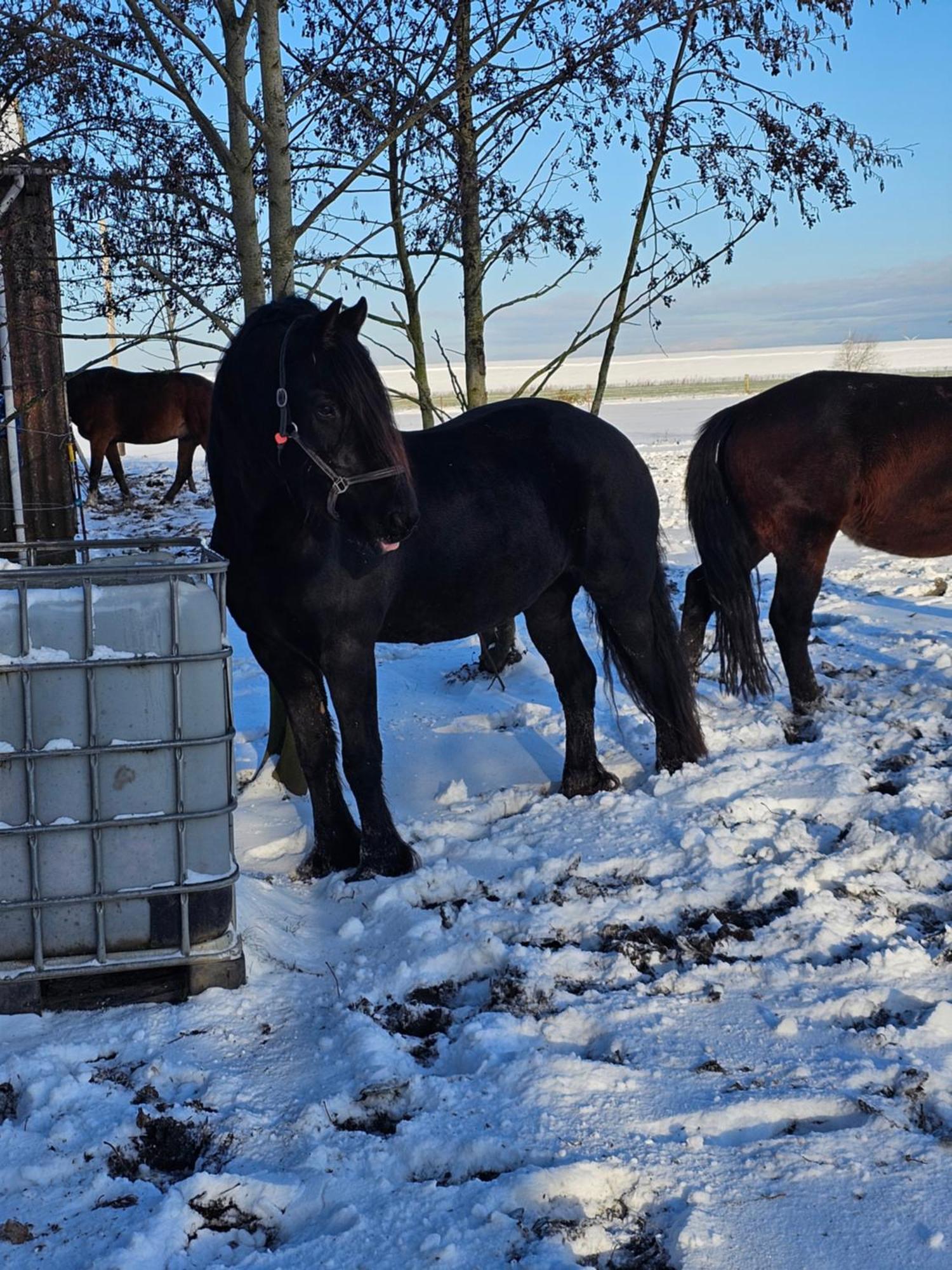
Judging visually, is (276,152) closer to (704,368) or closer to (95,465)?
(95,465)

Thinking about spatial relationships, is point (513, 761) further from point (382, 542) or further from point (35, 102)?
point (35, 102)

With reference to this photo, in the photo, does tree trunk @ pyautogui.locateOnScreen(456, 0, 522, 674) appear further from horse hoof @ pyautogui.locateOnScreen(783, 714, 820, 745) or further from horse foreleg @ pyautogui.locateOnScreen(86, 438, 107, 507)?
horse foreleg @ pyautogui.locateOnScreen(86, 438, 107, 507)

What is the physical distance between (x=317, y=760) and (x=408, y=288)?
3.47 metres

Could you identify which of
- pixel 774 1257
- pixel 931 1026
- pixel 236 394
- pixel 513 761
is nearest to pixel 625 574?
pixel 513 761

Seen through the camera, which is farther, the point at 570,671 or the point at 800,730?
the point at 800,730

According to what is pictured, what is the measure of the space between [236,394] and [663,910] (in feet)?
6.74

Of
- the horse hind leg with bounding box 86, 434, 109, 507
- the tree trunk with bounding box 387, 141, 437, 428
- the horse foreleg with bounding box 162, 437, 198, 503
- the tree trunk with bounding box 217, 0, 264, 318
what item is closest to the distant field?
the horse foreleg with bounding box 162, 437, 198, 503

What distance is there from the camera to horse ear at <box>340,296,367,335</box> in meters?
3.14

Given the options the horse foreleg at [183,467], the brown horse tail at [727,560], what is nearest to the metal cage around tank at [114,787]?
the brown horse tail at [727,560]

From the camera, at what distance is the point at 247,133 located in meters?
4.48

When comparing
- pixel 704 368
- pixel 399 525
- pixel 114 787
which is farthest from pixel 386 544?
pixel 704 368

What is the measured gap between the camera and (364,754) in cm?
363

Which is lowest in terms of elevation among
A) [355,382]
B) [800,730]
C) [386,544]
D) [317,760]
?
[800,730]

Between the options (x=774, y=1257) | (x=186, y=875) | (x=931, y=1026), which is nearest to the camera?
(x=774, y=1257)
